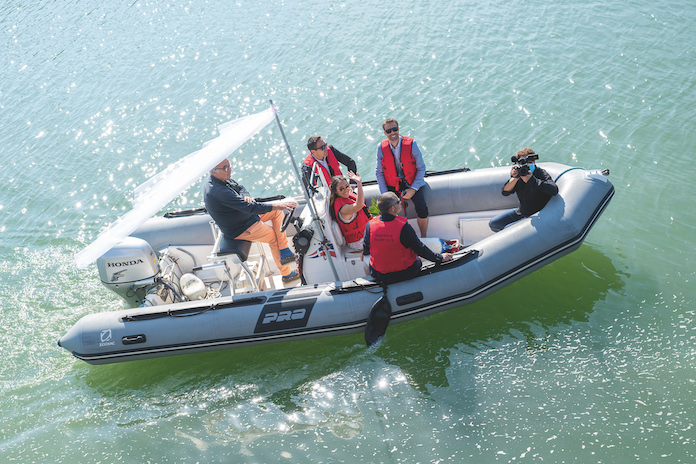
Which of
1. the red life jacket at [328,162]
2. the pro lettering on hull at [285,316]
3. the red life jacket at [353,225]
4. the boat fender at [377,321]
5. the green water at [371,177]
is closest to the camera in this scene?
the green water at [371,177]

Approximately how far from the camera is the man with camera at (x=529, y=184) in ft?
16.0

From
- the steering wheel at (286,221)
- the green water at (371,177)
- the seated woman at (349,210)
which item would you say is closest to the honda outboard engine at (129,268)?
the green water at (371,177)

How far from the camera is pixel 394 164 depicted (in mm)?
5512

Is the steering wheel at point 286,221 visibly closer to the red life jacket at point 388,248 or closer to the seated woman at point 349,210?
the seated woman at point 349,210

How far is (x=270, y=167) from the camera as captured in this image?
8.34 meters

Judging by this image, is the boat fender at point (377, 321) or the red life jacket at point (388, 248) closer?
the red life jacket at point (388, 248)

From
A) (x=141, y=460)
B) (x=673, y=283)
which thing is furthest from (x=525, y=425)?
(x=141, y=460)

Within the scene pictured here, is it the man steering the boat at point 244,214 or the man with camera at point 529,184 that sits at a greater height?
the man steering the boat at point 244,214

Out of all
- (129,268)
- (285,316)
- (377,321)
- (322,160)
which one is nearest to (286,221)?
(322,160)

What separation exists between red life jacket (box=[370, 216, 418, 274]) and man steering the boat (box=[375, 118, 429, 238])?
93 cm

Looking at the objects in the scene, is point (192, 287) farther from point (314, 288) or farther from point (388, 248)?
point (388, 248)

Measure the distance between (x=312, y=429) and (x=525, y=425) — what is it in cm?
163

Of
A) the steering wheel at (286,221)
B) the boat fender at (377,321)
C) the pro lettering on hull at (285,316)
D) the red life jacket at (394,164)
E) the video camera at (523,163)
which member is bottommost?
the boat fender at (377,321)

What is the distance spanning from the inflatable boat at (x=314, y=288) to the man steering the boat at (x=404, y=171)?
0.68m
